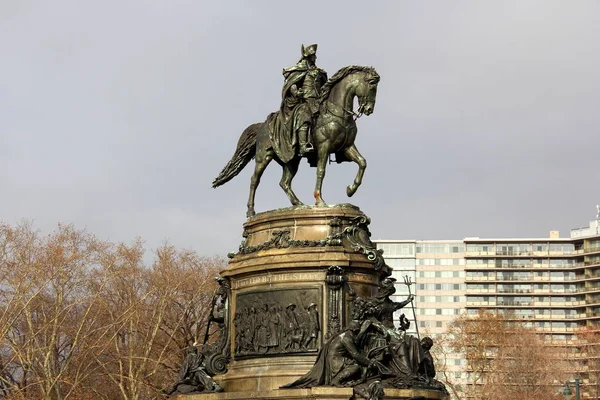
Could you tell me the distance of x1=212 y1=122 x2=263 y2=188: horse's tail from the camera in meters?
26.4

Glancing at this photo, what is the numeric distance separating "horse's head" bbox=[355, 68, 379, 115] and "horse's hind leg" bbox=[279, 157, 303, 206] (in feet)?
6.91

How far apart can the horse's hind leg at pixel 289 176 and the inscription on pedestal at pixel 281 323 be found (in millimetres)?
2898

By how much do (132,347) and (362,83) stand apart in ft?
97.8

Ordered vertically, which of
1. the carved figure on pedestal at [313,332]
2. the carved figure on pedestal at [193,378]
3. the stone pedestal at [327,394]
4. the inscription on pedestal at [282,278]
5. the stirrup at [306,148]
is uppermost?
the stirrup at [306,148]

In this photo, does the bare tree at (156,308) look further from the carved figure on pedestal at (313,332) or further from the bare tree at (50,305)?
the carved figure on pedestal at (313,332)

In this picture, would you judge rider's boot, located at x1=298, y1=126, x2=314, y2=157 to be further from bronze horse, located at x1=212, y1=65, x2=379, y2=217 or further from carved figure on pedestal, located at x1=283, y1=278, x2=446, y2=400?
carved figure on pedestal, located at x1=283, y1=278, x2=446, y2=400

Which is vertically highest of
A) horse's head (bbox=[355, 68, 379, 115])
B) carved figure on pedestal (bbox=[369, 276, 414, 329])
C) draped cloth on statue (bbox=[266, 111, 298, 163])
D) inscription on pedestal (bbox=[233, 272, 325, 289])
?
Answer: horse's head (bbox=[355, 68, 379, 115])

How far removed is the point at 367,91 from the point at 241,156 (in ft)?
13.6

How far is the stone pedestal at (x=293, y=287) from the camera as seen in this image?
73.6 ft

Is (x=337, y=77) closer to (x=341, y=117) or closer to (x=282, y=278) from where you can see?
(x=341, y=117)

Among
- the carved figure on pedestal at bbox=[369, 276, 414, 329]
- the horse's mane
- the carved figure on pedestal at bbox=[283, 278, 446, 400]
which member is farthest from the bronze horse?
the carved figure on pedestal at bbox=[283, 278, 446, 400]

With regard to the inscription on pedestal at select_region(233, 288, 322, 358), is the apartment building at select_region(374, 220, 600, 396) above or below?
above

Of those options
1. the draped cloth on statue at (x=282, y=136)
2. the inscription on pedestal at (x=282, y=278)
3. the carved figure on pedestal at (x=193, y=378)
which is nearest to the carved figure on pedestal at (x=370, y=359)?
the inscription on pedestal at (x=282, y=278)

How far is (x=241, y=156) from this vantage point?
26688mm
